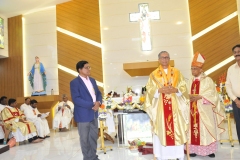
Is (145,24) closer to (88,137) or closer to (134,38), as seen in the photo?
(134,38)

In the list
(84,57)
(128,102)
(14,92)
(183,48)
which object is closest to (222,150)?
(128,102)

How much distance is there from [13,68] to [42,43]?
4.93 ft

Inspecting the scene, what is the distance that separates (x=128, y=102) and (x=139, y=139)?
30.0 inches

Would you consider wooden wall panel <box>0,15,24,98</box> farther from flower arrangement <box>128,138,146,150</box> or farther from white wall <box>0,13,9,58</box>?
flower arrangement <box>128,138,146,150</box>

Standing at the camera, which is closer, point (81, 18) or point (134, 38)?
point (134, 38)

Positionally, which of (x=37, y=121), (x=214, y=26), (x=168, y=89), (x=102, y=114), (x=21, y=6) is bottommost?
(x=37, y=121)

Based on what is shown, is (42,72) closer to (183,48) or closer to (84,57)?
(84,57)

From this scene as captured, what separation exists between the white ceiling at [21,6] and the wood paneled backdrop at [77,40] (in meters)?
0.52

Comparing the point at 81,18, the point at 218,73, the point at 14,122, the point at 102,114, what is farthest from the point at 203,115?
the point at 81,18

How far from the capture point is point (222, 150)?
405 centimetres

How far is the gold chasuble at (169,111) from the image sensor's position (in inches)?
126

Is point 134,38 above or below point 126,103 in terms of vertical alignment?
above

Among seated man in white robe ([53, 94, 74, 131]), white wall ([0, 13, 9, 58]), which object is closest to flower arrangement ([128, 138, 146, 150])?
seated man in white robe ([53, 94, 74, 131])

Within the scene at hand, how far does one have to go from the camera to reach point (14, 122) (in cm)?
591
